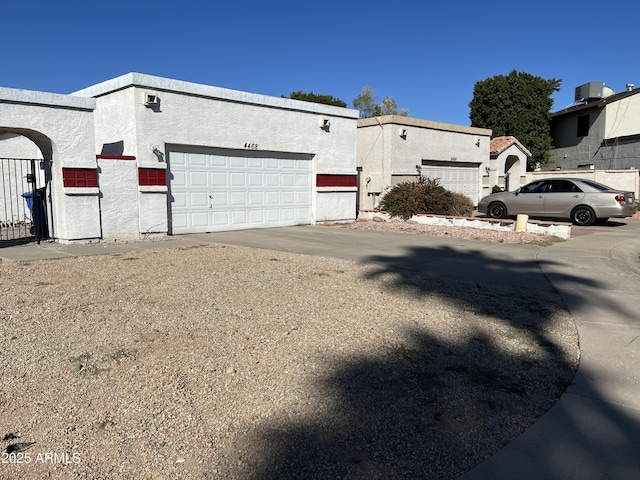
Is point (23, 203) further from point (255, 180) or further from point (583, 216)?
point (583, 216)

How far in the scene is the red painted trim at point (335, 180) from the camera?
16.8 meters

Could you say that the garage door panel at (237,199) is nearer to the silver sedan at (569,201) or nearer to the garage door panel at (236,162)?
the garage door panel at (236,162)

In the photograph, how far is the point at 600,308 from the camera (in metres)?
6.16

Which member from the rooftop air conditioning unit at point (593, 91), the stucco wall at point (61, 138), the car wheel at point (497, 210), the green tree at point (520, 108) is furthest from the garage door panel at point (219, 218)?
the rooftop air conditioning unit at point (593, 91)

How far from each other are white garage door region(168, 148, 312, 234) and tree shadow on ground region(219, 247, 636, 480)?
353 inches

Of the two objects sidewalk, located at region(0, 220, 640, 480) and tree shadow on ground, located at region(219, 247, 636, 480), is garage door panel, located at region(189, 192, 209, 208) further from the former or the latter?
tree shadow on ground, located at region(219, 247, 636, 480)

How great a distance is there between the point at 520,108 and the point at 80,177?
34.6 m

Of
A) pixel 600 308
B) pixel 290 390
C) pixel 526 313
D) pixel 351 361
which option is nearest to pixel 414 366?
pixel 351 361

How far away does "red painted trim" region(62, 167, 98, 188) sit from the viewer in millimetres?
10727

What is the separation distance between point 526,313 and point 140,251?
7.58 meters

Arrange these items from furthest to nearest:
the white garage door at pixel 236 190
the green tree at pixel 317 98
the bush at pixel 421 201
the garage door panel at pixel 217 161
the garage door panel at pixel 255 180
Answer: the green tree at pixel 317 98 → the bush at pixel 421 201 → the garage door panel at pixel 255 180 → the garage door panel at pixel 217 161 → the white garage door at pixel 236 190

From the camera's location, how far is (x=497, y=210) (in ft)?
58.0

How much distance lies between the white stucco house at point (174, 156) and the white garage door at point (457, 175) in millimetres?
5321

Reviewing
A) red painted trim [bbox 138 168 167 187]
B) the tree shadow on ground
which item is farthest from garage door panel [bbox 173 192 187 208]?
the tree shadow on ground
